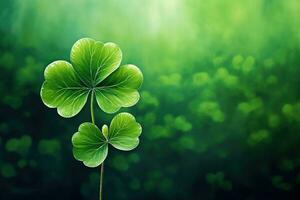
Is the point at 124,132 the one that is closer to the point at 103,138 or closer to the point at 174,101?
the point at 103,138

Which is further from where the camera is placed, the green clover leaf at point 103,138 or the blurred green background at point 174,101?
the blurred green background at point 174,101

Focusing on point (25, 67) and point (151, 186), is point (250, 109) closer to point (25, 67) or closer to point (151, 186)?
point (151, 186)

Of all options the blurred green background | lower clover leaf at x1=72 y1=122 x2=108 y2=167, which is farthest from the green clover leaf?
the blurred green background

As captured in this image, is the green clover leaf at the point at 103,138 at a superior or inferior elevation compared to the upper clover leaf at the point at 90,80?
inferior

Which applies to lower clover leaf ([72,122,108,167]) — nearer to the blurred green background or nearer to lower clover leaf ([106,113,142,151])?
lower clover leaf ([106,113,142,151])

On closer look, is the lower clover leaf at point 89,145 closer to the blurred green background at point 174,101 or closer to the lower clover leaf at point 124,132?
the lower clover leaf at point 124,132

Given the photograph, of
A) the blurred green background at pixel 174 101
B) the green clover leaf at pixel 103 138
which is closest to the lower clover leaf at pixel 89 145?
the green clover leaf at pixel 103 138
